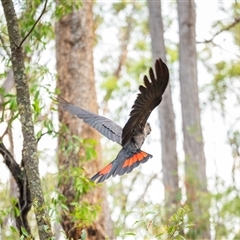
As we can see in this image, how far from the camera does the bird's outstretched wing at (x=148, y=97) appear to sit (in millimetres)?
3508

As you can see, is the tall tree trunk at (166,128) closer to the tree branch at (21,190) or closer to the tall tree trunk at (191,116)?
the tall tree trunk at (191,116)

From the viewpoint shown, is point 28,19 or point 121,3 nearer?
point 28,19

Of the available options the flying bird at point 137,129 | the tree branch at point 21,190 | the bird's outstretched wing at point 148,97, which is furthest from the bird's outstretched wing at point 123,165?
the tree branch at point 21,190

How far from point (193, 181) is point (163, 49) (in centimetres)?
193

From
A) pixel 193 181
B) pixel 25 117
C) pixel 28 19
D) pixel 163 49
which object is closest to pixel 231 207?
pixel 193 181

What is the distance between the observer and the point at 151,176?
13789 mm

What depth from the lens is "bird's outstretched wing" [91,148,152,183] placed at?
3.89 m

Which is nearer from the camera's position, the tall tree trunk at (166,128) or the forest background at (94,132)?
the forest background at (94,132)

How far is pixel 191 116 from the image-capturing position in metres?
9.30

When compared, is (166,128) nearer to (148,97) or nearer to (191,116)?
(191,116)

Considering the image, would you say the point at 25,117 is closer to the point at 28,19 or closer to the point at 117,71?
the point at 28,19

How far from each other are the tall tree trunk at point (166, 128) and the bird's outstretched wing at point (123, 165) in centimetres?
520

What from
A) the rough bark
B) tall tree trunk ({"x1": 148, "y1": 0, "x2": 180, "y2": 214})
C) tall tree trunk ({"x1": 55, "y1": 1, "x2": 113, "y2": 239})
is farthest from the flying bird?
tall tree trunk ({"x1": 148, "y1": 0, "x2": 180, "y2": 214})

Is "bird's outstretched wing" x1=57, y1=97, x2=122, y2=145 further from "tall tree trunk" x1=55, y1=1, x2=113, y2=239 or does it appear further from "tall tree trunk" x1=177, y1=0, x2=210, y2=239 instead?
"tall tree trunk" x1=177, y1=0, x2=210, y2=239
